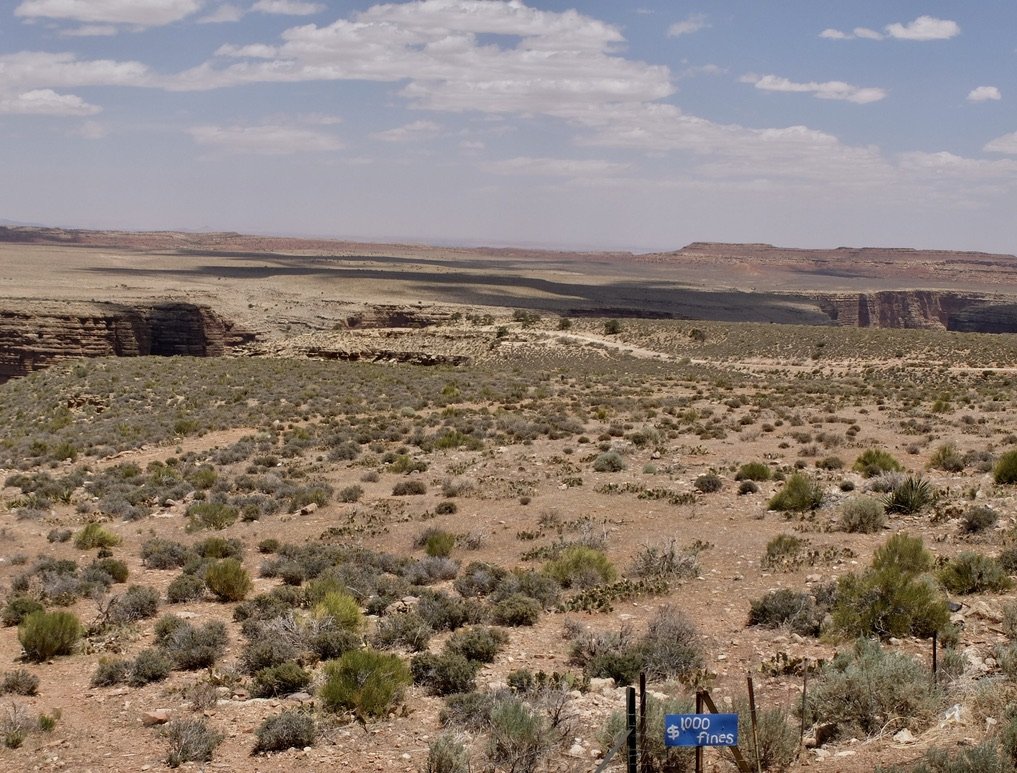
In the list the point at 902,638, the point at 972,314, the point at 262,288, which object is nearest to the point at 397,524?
the point at 902,638

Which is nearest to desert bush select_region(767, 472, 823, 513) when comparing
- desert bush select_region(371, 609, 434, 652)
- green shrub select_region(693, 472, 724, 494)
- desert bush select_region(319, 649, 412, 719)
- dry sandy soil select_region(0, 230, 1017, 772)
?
dry sandy soil select_region(0, 230, 1017, 772)

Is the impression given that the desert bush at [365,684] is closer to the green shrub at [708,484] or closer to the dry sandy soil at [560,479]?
the dry sandy soil at [560,479]

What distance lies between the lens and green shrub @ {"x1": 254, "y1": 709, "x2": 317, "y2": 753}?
7.98 m

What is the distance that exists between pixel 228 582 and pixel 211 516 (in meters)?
5.55

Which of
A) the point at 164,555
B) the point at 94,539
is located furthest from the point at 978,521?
the point at 94,539

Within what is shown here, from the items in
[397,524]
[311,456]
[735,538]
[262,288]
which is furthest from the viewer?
[262,288]

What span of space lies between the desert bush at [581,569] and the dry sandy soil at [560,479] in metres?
0.84

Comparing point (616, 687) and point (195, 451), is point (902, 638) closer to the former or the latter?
point (616, 687)

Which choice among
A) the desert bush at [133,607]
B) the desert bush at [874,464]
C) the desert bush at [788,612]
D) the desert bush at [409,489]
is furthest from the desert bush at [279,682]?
the desert bush at [874,464]

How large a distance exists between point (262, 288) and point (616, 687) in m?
A: 80.0

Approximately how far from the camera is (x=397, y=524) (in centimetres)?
1738

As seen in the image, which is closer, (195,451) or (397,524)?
(397,524)

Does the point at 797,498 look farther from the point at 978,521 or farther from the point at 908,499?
the point at 978,521

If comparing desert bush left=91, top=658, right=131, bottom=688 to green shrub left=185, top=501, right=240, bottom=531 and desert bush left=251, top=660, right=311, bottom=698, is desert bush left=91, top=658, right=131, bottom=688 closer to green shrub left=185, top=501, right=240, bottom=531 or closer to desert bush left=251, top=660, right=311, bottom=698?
desert bush left=251, top=660, right=311, bottom=698
